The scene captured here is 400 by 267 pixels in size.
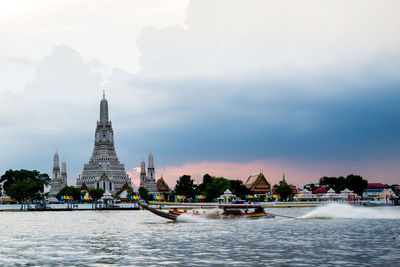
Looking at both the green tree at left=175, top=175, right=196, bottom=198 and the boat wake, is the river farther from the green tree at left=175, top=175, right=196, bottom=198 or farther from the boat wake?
the green tree at left=175, top=175, right=196, bottom=198

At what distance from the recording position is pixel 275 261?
28.0m

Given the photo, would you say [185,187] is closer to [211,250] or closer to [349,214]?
[349,214]

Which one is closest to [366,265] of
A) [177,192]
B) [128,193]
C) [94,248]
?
[94,248]

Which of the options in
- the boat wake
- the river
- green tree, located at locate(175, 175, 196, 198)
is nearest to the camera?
the river

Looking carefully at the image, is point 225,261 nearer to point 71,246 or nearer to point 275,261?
point 275,261

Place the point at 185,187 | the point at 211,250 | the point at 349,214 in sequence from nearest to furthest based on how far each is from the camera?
the point at 211,250
the point at 349,214
the point at 185,187

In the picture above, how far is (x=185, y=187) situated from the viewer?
162750 mm

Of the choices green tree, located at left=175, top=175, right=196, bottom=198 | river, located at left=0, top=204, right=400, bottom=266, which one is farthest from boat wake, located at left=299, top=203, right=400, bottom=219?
green tree, located at left=175, top=175, right=196, bottom=198

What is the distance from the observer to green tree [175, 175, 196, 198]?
16262cm

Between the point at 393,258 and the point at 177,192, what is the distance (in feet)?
449

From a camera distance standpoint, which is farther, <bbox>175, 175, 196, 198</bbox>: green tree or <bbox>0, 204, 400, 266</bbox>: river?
<bbox>175, 175, 196, 198</bbox>: green tree

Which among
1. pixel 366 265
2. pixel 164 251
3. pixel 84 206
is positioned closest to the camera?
pixel 366 265

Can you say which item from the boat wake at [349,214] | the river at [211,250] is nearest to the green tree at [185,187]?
the boat wake at [349,214]

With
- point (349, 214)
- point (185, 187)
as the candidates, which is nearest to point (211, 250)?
point (349, 214)
